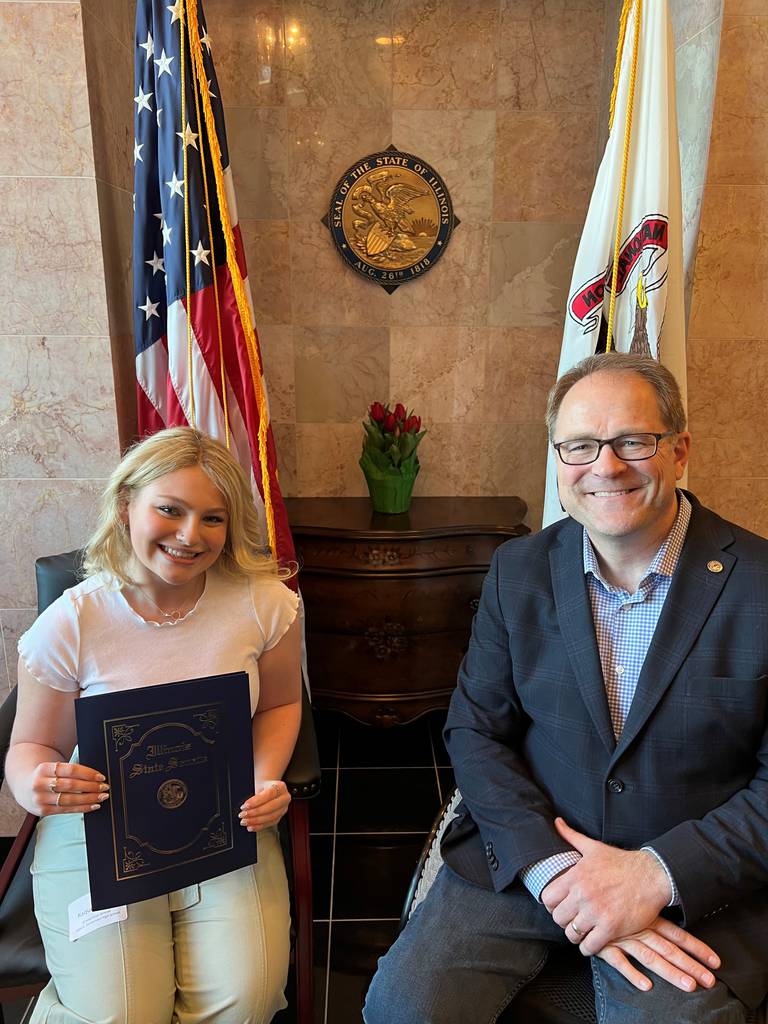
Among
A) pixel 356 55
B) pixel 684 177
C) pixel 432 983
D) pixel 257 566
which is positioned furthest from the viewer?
pixel 356 55

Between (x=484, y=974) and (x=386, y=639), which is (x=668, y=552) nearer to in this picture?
(x=484, y=974)

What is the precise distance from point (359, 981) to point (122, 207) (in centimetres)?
228

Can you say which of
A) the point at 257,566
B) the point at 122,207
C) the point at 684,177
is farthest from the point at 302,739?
the point at 684,177

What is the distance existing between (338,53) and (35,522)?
195 centimetres

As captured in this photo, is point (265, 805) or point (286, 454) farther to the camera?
point (286, 454)

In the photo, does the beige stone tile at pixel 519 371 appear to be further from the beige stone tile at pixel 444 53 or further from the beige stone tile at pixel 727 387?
the beige stone tile at pixel 444 53

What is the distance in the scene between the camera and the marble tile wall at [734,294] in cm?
204

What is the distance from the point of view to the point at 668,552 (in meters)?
1.41

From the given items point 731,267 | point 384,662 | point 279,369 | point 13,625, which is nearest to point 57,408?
point 13,625

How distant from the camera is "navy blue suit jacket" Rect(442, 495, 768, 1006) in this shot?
127cm

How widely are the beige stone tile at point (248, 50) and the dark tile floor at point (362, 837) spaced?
2448 mm

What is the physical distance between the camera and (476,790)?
4.91 ft

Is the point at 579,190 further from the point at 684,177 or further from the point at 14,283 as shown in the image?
the point at 14,283

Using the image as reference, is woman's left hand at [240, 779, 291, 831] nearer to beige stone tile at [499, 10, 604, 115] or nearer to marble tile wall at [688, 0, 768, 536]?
marble tile wall at [688, 0, 768, 536]
